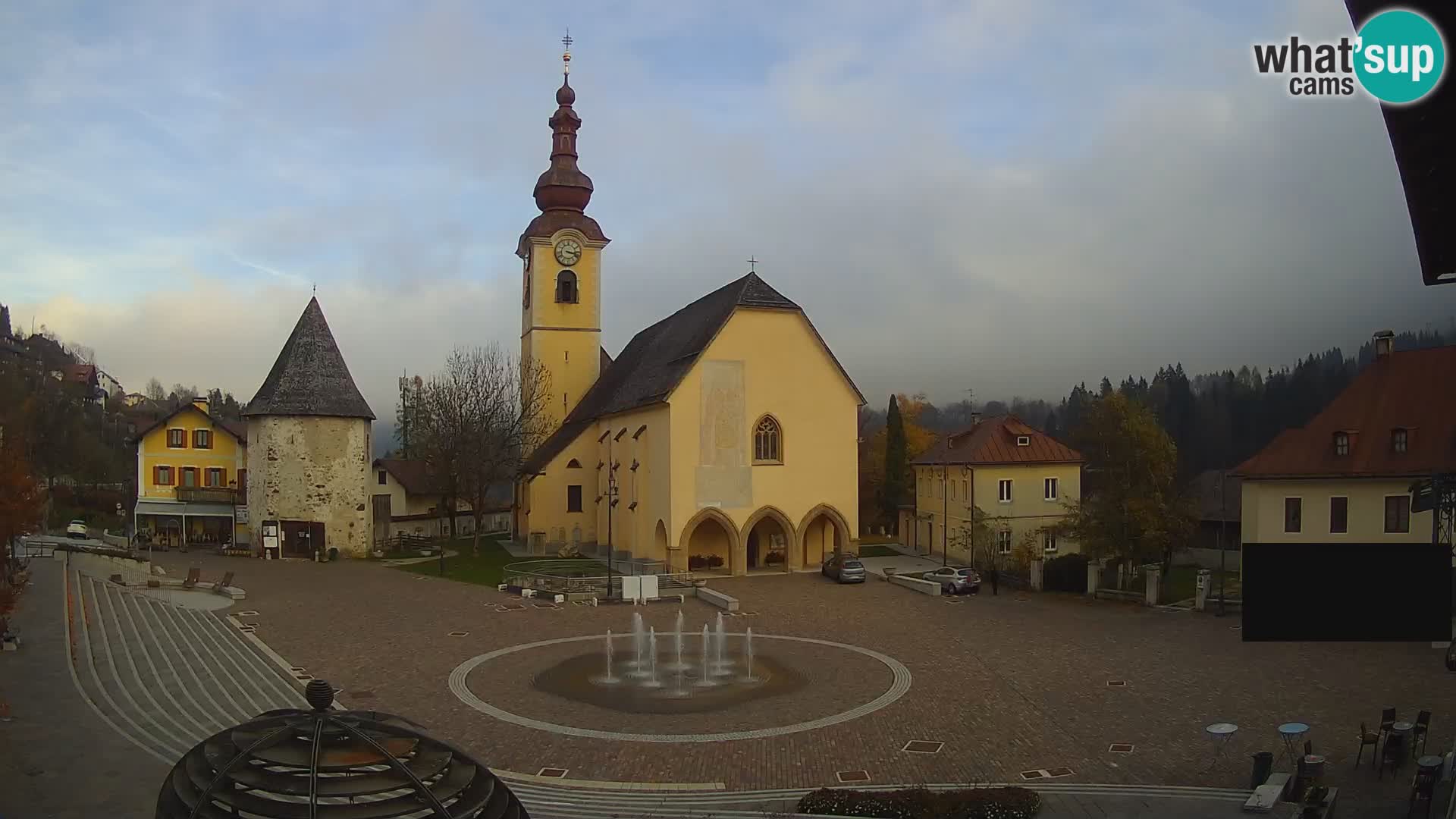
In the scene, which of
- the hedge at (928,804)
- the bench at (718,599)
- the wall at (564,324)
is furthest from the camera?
the wall at (564,324)

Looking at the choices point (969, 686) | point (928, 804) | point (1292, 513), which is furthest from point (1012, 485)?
point (928, 804)

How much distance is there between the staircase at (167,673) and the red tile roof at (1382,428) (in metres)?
29.3

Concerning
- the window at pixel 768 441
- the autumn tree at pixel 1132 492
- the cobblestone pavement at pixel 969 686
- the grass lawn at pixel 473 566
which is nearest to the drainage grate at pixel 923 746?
the cobblestone pavement at pixel 969 686

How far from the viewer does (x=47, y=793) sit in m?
11.1

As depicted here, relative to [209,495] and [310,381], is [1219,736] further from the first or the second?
[209,495]

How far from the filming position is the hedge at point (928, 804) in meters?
11.2

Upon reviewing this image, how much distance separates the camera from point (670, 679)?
789 inches

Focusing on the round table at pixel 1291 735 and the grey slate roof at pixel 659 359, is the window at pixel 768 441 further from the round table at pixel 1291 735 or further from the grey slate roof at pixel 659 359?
the round table at pixel 1291 735

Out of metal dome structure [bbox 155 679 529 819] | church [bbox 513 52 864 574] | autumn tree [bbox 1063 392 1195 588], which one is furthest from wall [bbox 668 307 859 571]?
metal dome structure [bbox 155 679 529 819]

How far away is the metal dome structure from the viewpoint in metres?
5.16

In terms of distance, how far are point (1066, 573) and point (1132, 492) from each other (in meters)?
3.96

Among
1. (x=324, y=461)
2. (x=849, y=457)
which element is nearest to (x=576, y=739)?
(x=849, y=457)

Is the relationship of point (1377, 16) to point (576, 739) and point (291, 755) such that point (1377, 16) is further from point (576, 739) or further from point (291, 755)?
point (576, 739)

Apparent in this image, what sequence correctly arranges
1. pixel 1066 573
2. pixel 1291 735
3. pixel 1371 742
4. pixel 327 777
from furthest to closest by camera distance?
1. pixel 1066 573
2. pixel 1291 735
3. pixel 1371 742
4. pixel 327 777
